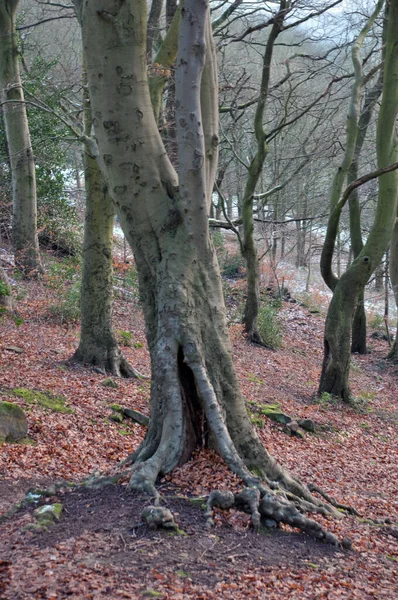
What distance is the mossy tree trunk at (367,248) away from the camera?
34.0ft

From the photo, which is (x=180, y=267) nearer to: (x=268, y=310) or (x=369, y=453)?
(x=369, y=453)

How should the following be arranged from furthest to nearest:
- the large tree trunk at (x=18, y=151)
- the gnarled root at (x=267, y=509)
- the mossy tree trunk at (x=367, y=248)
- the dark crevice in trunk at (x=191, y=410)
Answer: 1. the large tree trunk at (x=18, y=151)
2. the mossy tree trunk at (x=367, y=248)
3. the dark crevice in trunk at (x=191, y=410)
4. the gnarled root at (x=267, y=509)

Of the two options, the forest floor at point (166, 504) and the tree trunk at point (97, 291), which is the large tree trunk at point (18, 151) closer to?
the forest floor at point (166, 504)

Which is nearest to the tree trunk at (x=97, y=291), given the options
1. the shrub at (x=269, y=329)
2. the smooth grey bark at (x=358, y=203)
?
the smooth grey bark at (x=358, y=203)

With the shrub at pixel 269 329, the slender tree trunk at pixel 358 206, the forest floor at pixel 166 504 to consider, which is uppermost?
the slender tree trunk at pixel 358 206

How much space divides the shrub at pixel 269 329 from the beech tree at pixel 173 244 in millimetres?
11230

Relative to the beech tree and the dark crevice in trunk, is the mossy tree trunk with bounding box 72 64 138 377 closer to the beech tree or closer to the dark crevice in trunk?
the beech tree

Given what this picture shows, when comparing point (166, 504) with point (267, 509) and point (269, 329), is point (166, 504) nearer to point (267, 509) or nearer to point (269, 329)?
point (267, 509)

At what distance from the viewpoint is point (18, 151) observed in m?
14.8

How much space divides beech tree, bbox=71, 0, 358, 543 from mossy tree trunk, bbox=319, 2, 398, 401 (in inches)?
243

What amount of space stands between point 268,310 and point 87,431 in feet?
35.0

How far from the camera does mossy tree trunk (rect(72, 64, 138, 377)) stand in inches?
362

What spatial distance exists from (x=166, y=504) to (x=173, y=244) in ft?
7.20

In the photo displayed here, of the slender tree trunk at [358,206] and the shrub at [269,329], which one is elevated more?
the slender tree trunk at [358,206]
